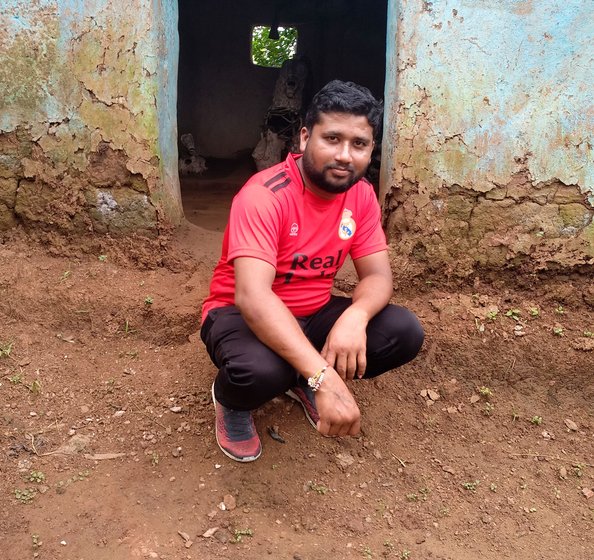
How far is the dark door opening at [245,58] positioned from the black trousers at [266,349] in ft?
17.6

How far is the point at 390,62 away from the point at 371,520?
218 centimetres

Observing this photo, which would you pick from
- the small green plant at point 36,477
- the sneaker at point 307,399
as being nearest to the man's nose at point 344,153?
the sneaker at point 307,399

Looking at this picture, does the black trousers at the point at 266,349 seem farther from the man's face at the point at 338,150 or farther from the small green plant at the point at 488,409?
the small green plant at the point at 488,409

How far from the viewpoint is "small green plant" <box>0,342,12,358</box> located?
9.66 ft

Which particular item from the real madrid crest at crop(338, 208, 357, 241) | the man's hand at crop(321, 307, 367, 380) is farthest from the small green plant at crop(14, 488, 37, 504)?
the real madrid crest at crop(338, 208, 357, 241)

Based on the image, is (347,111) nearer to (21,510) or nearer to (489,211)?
(489,211)

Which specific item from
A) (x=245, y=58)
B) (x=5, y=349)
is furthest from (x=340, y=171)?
(x=245, y=58)

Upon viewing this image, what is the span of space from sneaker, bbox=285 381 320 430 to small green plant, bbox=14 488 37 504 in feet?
3.58

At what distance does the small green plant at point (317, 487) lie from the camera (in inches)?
95.3

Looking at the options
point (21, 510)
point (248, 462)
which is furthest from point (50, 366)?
point (248, 462)

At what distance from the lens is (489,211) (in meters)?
3.17

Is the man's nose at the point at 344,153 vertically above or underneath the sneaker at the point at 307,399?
above

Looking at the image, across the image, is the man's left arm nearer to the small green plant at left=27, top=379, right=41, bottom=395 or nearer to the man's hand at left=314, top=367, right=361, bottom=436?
the man's hand at left=314, top=367, right=361, bottom=436

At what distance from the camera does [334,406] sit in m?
2.04
